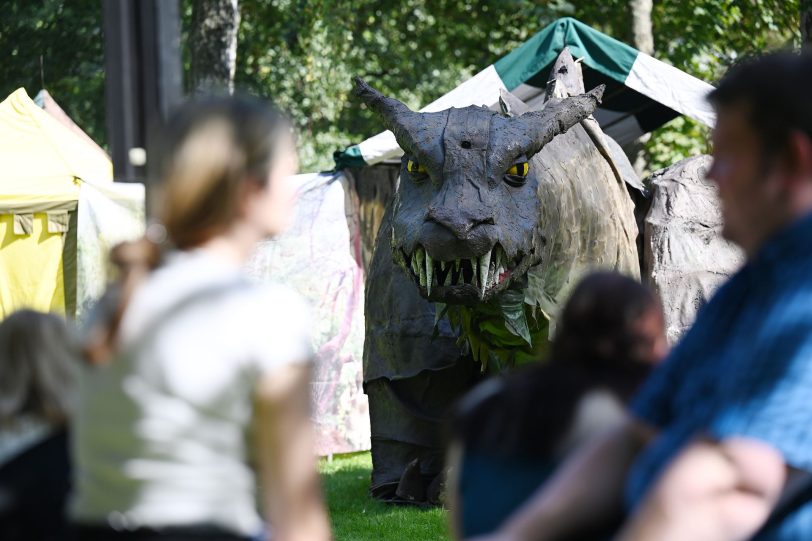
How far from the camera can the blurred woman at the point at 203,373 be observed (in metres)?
2.05

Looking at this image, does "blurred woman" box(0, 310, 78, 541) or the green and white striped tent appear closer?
"blurred woman" box(0, 310, 78, 541)

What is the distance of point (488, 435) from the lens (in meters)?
2.30

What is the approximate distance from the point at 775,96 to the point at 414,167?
4.61 meters

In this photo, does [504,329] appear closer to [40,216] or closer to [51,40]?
[51,40]

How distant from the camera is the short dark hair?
1.95 meters

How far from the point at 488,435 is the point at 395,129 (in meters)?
4.48

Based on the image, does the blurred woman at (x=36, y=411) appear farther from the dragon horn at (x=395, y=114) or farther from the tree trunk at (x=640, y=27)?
the tree trunk at (x=640, y=27)

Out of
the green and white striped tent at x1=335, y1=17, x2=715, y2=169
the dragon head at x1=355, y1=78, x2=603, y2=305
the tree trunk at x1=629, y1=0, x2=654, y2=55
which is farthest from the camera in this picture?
the tree trunk at x1=629, y1=0, x2=654, y2=55

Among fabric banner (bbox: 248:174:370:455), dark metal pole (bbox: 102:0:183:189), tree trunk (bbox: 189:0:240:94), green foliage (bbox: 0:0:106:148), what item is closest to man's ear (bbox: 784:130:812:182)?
dark metal pole (bbox: 102:0:183:189)

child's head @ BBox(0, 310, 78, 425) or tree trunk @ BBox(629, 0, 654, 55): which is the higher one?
tree trunk @ BBox(629, 0, 654, 55)

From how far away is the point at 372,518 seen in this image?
7.57m

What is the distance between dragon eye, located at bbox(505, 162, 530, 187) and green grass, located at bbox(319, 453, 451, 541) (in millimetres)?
1877

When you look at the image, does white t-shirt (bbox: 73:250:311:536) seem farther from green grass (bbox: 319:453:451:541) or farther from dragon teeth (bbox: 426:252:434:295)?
green grass (bbox: 319:453:451:541)

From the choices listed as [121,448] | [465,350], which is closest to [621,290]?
[121,448]
